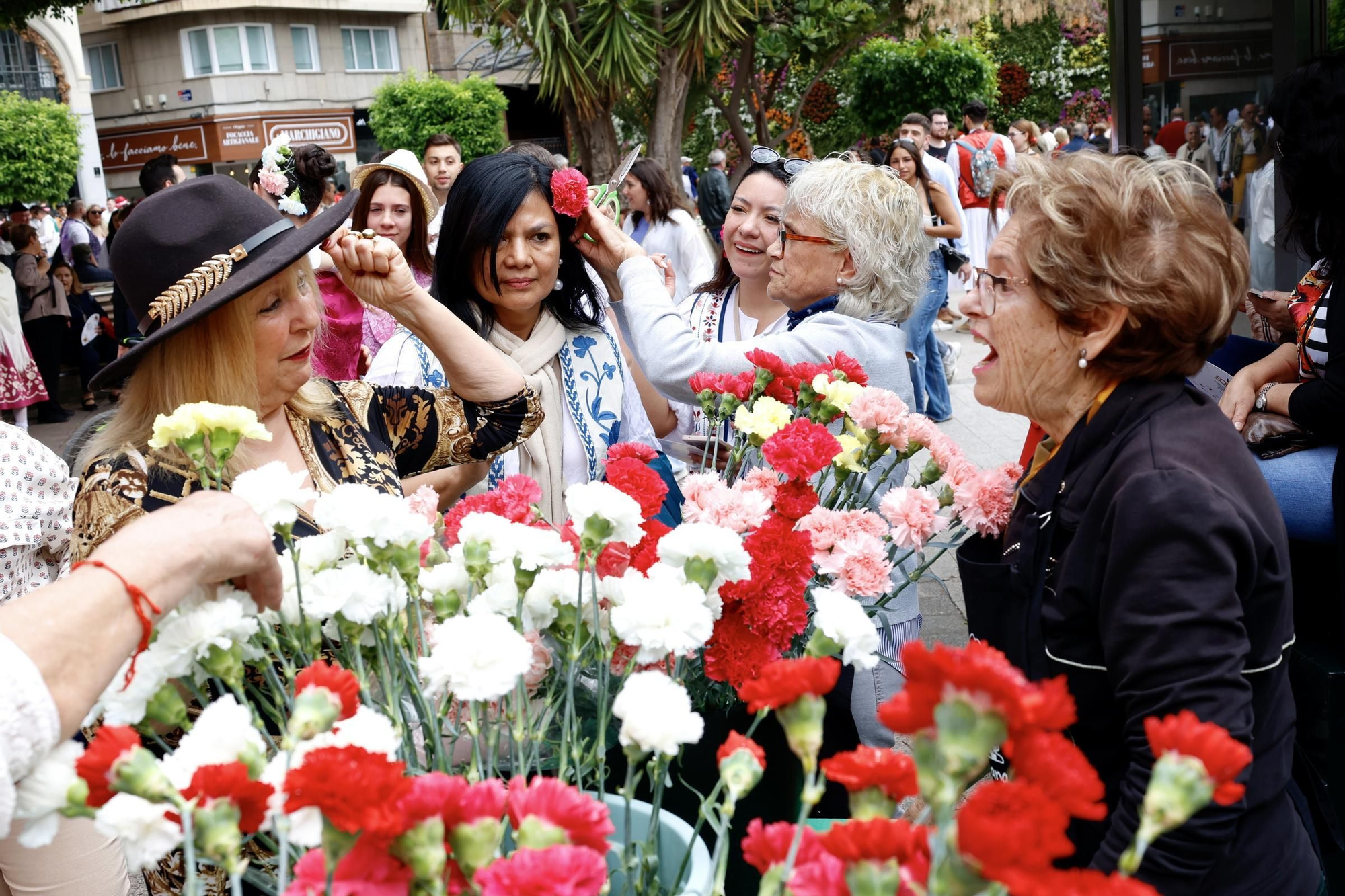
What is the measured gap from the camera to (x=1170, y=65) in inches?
183

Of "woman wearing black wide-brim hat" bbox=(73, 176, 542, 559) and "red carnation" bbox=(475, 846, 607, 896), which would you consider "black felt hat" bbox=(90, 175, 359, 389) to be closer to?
"woman wearing black wide-brim hat" bbox=(73, 176, 542, 559)

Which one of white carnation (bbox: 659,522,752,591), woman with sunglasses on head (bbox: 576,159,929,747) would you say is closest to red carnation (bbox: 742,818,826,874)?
white carnation (bbox: 659,522,752,591)

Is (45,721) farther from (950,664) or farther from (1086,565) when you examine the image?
(1086,565)

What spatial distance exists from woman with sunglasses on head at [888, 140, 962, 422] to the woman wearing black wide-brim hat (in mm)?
3381

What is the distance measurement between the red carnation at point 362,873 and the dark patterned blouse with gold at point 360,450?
3.60ft

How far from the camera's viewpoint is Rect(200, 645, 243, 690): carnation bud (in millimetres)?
953

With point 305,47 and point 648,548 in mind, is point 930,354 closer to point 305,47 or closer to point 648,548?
point 648,548

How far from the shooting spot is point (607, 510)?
1087 mm

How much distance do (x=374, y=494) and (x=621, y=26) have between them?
46.5ft

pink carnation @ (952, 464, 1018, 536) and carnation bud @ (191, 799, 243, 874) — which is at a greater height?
carnation bud @ (191, 799, 243, 874)

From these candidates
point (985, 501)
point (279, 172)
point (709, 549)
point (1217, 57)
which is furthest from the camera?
point (279, 172)

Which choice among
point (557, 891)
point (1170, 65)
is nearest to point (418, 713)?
point (557, 891)

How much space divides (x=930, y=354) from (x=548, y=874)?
747cm

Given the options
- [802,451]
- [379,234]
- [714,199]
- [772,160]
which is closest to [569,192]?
[772,160]
